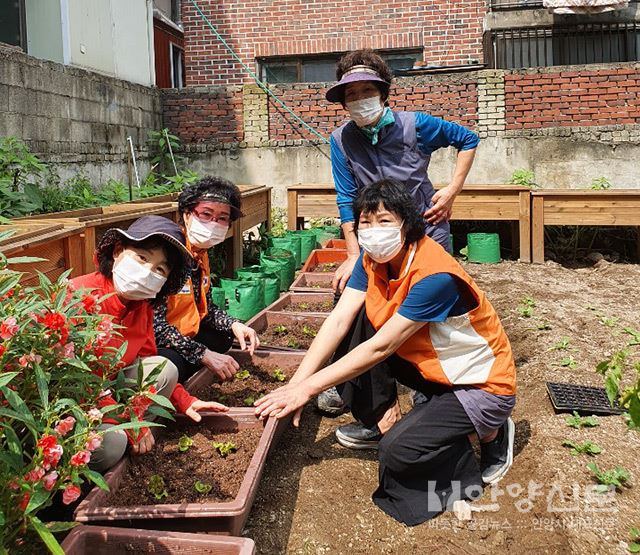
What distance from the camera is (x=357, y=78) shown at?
3029 millimetres

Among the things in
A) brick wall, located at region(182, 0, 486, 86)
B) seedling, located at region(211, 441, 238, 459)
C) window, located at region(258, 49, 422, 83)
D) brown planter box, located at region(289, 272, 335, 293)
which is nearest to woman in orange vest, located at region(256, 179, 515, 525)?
seedling, located at region(211, 441, 238, 459)

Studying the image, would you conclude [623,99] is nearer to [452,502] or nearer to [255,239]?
[255,239]

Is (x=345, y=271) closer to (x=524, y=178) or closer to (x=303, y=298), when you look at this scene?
(x=303, y=298)

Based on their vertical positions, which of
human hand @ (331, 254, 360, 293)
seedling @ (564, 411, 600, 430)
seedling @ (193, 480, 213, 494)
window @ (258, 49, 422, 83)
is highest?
window @ (258, 49, 422, 83)

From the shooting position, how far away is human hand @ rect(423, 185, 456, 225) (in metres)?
3.16

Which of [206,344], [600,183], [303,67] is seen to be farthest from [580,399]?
[303,67]

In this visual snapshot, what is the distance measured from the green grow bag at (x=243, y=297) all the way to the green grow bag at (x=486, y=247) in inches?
135

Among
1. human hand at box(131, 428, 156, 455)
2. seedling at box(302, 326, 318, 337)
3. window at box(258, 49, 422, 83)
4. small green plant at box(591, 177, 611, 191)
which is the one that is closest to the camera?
human hand at box(131, 428, 156, 455)

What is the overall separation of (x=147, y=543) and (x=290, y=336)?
2.47 metres

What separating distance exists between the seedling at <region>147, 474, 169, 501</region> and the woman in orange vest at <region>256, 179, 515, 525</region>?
43 centimetres

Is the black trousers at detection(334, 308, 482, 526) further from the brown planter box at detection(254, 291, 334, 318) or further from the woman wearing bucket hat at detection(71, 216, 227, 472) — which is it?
the brown planter box at detection(254, 291, 334, 318)

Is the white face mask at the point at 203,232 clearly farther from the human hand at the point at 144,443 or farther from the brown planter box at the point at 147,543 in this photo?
the brown planter box at the point at 147,543

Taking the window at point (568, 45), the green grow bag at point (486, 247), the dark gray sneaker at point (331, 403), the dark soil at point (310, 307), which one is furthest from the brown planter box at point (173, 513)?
the window at point (568, 45)

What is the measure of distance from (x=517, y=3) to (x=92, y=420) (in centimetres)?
1140
